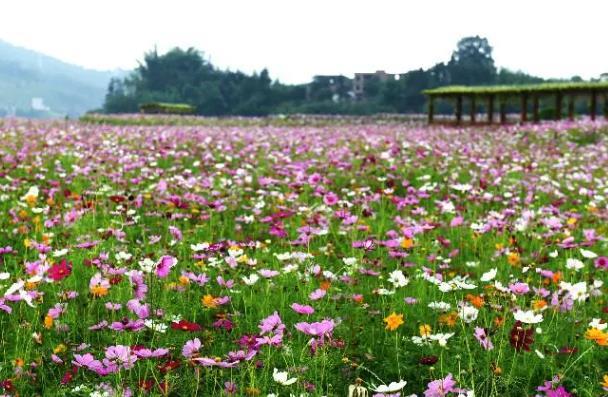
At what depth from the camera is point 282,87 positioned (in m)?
67.8

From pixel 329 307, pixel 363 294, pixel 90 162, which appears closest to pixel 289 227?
pixel 363 294

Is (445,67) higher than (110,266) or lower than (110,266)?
higher

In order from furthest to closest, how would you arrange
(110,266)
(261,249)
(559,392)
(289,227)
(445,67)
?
1. (445,67)
2. (289,227)
3. (261,249)
4. (110,266)
5. (559,392)

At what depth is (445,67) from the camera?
64.1 m

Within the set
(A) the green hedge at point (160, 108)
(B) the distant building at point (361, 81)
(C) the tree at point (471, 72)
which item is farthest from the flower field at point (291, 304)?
(B) the distant building at point (361, 81)

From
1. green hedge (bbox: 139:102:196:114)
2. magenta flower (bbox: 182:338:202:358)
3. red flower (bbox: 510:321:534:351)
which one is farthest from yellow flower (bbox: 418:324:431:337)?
green hedge (bbox: 139:102:196:114)

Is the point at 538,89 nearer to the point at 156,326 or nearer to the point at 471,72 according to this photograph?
the point at 156,326

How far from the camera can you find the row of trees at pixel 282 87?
59.9 m

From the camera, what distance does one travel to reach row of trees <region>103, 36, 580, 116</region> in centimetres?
5994

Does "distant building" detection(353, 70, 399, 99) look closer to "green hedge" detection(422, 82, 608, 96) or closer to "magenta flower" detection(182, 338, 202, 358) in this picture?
"green hedge" detection(422, 82, 608, 96)

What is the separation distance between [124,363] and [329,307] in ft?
4.21

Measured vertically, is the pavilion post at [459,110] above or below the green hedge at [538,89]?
below

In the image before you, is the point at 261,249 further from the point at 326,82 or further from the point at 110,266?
the point at 326,82

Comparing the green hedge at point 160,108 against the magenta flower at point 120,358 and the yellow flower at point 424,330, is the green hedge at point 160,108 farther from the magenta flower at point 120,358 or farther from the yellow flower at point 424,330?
the magenta flower at point 120,358
